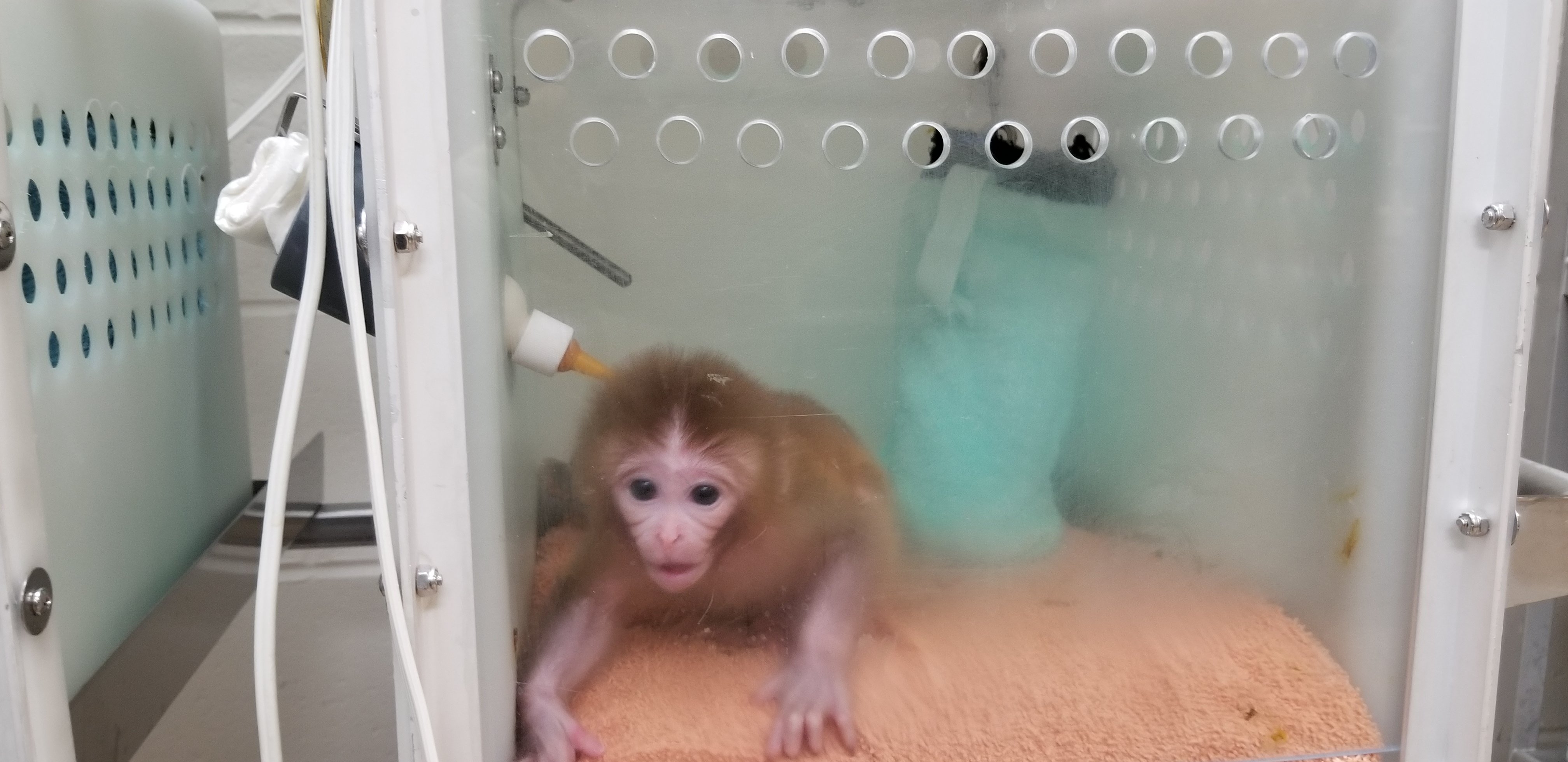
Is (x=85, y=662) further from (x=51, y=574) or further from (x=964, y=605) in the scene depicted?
(x=964, y=605)

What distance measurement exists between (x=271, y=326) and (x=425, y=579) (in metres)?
0.45

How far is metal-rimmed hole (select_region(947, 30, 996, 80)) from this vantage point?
424 mm

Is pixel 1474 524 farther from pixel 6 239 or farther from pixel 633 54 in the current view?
pixel 6 239

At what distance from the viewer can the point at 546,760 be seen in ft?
1.44

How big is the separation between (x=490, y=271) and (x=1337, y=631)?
0.44m

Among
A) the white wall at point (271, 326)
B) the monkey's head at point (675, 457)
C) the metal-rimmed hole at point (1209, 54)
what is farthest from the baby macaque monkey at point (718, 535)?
the white wall at point (271, 326)

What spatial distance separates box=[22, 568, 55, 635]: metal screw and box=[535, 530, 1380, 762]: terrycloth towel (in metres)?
0.18

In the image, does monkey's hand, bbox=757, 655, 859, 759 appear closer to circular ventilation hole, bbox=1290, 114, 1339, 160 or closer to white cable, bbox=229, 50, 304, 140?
circular ventilation hole, bbox=1290, 114, 1339, 160

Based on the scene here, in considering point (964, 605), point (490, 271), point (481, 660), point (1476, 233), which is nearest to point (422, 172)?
point (490, 271)

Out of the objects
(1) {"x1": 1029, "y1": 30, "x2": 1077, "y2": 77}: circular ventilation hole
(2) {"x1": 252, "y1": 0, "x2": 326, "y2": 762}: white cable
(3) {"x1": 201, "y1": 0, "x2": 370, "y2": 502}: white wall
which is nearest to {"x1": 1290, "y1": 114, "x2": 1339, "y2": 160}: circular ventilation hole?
(1) {"x1": 1029, "y1": 30, "x2": 1077, "y2": 77}: circular ventilation hole

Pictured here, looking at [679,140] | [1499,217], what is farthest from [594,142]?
[1499,217]

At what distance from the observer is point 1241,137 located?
0.45m

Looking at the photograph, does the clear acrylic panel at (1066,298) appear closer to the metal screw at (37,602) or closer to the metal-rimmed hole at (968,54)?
the metal-rimmed hole at (968,54)

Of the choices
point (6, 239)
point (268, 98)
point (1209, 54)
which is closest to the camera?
point (6, 239)
